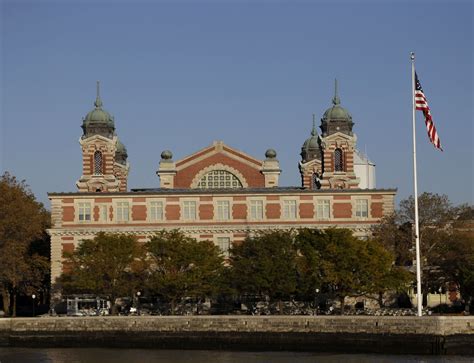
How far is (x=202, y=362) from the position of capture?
72.4 metres

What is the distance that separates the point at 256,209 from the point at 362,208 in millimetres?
9975

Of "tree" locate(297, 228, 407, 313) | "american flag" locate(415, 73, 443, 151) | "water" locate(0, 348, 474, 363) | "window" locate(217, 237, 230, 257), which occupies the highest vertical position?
"american flag" locate(415, 73, 443, 151)

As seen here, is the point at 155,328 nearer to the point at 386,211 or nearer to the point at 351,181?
the point at 386,211

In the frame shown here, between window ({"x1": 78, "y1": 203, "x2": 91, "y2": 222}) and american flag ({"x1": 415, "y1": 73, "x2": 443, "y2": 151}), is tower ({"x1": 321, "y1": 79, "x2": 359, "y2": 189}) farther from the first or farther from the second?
american flag ({"x1": 415, "y1": 73, "x2": 443, "y2": 151})

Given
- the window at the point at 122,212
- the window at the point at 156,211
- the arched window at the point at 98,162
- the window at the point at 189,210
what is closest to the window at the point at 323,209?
the window at the point at 189,210

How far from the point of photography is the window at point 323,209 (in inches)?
4210

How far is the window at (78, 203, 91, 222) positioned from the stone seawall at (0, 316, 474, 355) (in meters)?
21.4

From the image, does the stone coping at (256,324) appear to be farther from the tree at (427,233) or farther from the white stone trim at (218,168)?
the white stone trim at (218,168)

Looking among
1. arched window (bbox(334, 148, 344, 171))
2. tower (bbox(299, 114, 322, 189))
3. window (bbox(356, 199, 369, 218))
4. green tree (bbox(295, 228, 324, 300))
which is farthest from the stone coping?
tower (bbox(299, 114, 322, 189))

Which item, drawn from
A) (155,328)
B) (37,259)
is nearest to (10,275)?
(37,259)

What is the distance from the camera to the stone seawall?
7544cm

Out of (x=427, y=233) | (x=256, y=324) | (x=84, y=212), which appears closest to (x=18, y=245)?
(x=84, y=212)

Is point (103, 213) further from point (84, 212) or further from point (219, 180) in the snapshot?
point (219, 180)

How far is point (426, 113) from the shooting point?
241ft
